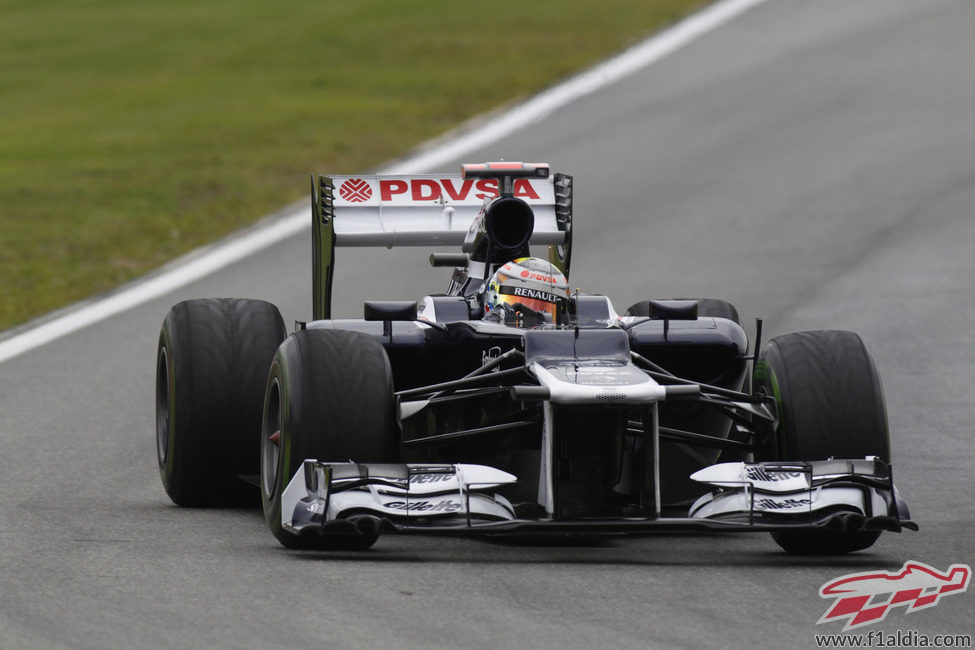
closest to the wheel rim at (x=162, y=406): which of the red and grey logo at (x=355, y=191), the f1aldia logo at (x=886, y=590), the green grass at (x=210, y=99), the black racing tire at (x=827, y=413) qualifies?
the red and grey logo at (x=355, y=191)

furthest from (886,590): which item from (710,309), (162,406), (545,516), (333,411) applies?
(162,406)

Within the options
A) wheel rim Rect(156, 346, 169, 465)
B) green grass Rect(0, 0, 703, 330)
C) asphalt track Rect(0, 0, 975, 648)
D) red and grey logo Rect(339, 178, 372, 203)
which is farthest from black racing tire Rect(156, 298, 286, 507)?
green grass Rect(0, 0, 703, 330)

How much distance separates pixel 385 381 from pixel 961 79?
20.8 m

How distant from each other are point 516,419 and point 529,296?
1223mm

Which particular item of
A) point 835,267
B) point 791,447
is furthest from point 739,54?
point 791,447

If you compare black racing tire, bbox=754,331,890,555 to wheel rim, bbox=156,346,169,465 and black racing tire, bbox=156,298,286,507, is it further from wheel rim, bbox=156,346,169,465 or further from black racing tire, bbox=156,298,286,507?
wheel rim, bbox=156,346,169,465

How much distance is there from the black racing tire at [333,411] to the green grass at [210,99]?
813 cm

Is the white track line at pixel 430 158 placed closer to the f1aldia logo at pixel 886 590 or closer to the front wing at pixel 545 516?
the front wing at pixel 545 516

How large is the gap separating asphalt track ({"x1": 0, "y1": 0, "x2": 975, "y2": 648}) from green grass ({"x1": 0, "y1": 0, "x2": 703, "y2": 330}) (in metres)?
1.51

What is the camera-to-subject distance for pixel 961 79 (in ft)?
90.5

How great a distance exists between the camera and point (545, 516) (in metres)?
8.22

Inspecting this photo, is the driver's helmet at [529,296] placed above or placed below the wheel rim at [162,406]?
above

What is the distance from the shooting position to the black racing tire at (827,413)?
863cm

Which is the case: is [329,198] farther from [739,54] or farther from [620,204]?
[739,54]
